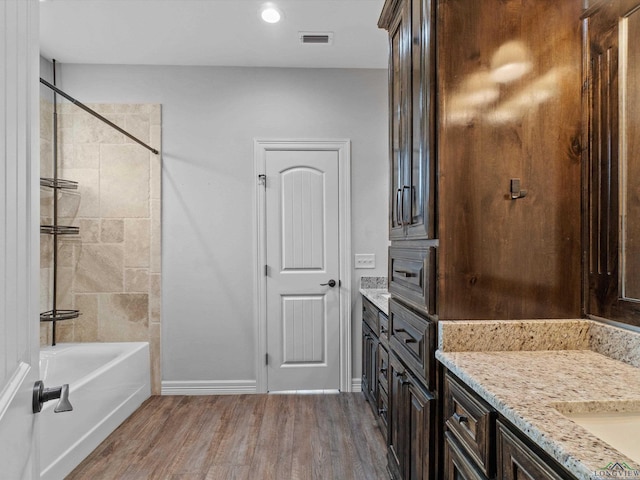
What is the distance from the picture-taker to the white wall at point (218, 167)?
3.07 m

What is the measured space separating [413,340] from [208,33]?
2.48 meters

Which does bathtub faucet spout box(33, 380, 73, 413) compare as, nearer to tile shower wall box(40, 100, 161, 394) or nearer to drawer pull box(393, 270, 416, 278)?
drawer pull box(393, 270, 416, 278)

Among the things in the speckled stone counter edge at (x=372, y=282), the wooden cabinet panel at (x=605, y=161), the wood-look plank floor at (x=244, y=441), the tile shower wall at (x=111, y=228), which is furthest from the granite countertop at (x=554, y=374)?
the tile shower wall at (x=111, y=228)

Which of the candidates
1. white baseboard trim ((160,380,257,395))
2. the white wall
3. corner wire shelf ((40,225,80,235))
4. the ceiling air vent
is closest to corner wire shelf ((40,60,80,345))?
corner wire shelf ((40,225,80,235))

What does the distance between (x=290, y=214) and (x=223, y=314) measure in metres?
1.01

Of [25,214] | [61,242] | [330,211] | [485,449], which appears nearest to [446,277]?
[485,449]

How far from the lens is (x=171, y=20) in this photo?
2.46 m

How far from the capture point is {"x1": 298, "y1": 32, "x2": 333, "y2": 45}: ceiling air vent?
261 cm

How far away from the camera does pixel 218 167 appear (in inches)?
122

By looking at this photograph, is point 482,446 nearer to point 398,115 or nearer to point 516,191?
point 516,191

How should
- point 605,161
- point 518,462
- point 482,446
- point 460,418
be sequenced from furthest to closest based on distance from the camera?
point 605,161, point 460,418, point 482,446, point 518,462

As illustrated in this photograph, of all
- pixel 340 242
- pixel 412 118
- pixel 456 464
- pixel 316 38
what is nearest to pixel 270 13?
pixel 316 38

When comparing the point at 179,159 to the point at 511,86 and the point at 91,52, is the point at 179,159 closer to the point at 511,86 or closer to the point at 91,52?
the point at 91,52

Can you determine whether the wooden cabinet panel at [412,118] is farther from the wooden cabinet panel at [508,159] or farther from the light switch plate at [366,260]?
the light switch plate at [366,260]
